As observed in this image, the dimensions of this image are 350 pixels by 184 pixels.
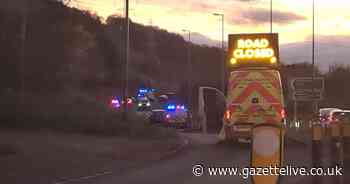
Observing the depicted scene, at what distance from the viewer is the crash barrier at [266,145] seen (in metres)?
11.5

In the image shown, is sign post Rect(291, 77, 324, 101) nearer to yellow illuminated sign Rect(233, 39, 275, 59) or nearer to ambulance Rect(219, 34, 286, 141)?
ambulance Rect(219, 34, 286, 141)

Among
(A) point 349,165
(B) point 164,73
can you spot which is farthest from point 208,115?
(B) point 164,73

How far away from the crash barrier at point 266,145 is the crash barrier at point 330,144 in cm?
89

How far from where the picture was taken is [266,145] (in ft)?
38.3

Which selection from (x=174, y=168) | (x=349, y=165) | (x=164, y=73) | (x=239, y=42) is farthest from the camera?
(x=164, y=73)

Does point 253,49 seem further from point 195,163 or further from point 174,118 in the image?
point 174,118

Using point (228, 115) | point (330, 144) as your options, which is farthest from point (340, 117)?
point (330, 144)

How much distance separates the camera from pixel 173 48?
165 metres

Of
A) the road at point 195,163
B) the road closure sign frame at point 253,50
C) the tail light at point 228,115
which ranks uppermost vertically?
the road closure sign frame at point 253,50

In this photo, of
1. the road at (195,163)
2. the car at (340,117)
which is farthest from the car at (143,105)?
the car at (340,117)

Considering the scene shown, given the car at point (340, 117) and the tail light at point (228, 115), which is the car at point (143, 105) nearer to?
the car at point (340, 117)

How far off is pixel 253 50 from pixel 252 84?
1304 mm

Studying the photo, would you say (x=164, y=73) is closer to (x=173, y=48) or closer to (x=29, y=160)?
(x=173, y=48)

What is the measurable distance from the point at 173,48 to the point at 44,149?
452ft
